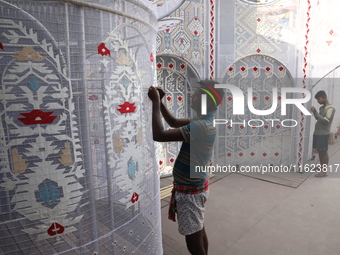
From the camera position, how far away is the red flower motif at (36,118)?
3.95ft

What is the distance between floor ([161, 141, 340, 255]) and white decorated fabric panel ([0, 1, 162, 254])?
1.31 meters

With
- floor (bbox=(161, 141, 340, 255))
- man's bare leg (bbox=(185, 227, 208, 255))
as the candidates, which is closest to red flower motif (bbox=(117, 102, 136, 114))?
man's bare leg (bbox=(185, 227, 208, 255))

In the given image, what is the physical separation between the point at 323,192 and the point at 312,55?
2506mm

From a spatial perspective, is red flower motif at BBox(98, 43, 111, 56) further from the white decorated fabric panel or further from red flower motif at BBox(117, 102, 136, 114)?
red flower motif at BBox(117, 102, 136, 114)

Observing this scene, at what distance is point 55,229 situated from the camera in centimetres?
132

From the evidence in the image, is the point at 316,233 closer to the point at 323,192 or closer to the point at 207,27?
the point at 323,192

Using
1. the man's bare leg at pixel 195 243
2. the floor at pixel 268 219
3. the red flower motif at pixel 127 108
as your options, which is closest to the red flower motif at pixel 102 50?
the red flower motif at pixel 127 108

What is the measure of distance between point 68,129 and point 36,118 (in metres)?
0.16

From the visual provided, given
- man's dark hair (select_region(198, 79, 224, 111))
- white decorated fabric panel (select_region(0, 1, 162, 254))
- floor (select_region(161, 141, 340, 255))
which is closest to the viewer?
white decorated fabric panel (select_region(0, 1, 162, 254))

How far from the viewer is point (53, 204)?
1305 millimetres

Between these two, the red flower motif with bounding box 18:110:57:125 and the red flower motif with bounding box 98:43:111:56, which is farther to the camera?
the red flower motif with bounding box 98:43:111:56

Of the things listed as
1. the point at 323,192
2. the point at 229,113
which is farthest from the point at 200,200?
the point at 229,113

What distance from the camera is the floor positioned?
100 inches

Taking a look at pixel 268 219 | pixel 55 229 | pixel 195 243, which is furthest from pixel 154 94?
pixel 268 219
